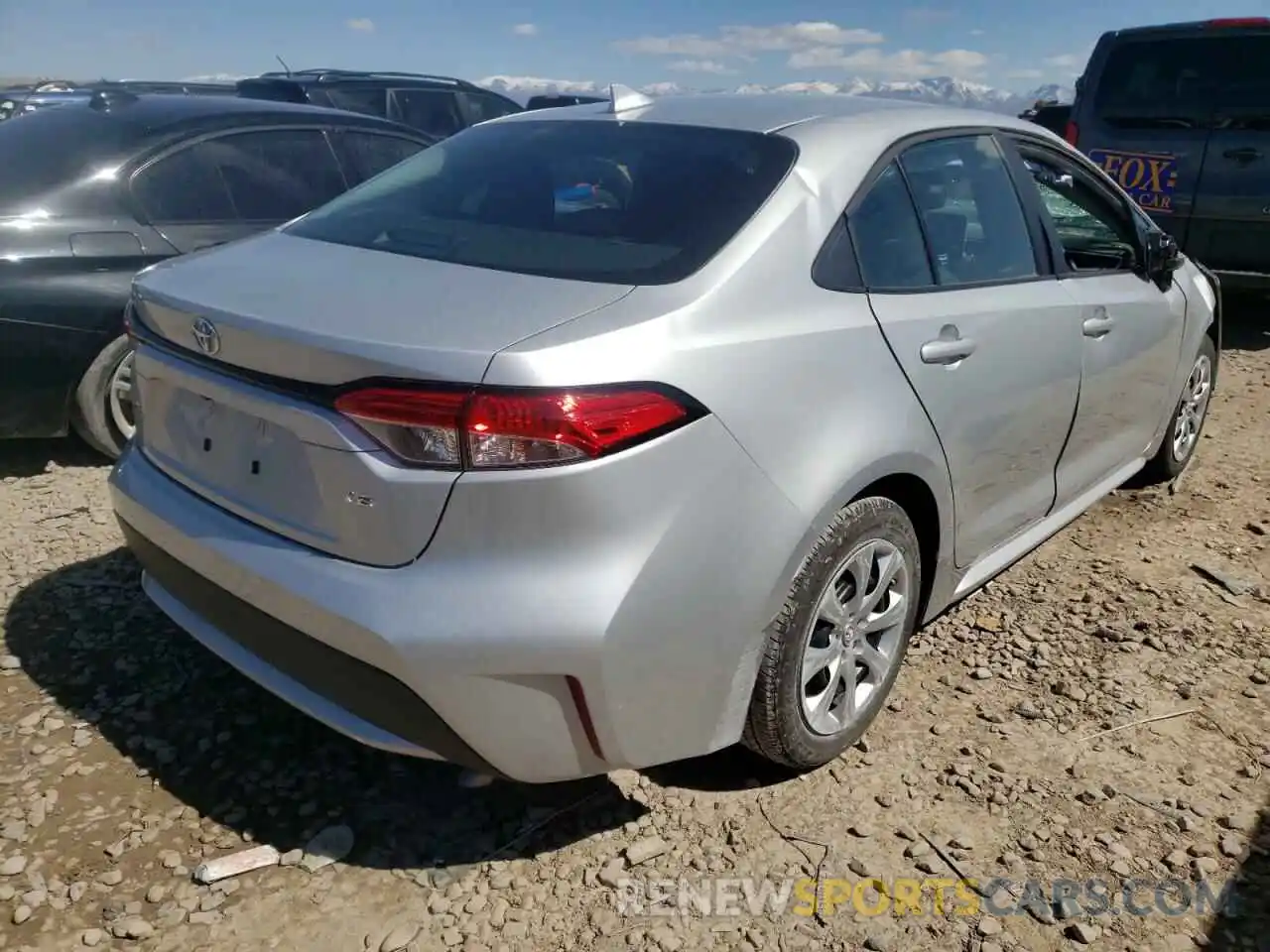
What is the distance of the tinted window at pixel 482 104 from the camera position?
11.0 metres

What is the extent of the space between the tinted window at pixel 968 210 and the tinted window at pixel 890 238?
0.06 metres

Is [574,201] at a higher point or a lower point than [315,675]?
higher

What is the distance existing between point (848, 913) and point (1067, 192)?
8.72 feet

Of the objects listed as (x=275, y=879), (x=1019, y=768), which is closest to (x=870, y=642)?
(x=1019, y=768)

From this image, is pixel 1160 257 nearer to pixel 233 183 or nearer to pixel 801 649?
pixel 801 649

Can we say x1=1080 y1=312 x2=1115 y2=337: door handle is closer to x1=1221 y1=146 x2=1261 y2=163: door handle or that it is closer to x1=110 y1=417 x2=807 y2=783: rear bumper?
x1=110 y1=417 x2=807 y2=783: rear bumper

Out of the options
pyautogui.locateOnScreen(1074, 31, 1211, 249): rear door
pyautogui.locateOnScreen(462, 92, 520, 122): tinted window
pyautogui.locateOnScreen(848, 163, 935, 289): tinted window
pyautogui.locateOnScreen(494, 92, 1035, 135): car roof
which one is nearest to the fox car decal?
pyautogui.locateOnScreen(1074, 31, 1211, 249): rear door

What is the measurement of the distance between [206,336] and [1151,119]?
22.1 ft

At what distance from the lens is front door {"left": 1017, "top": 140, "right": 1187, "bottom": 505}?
3.32 meters

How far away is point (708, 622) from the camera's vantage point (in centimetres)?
204

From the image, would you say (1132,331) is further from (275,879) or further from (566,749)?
(275,879)

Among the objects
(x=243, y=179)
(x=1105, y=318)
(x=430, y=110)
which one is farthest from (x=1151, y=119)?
(x=430, y=110)

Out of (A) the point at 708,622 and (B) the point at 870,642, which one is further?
(B) the point at 870,642

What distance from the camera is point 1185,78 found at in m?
6.80
